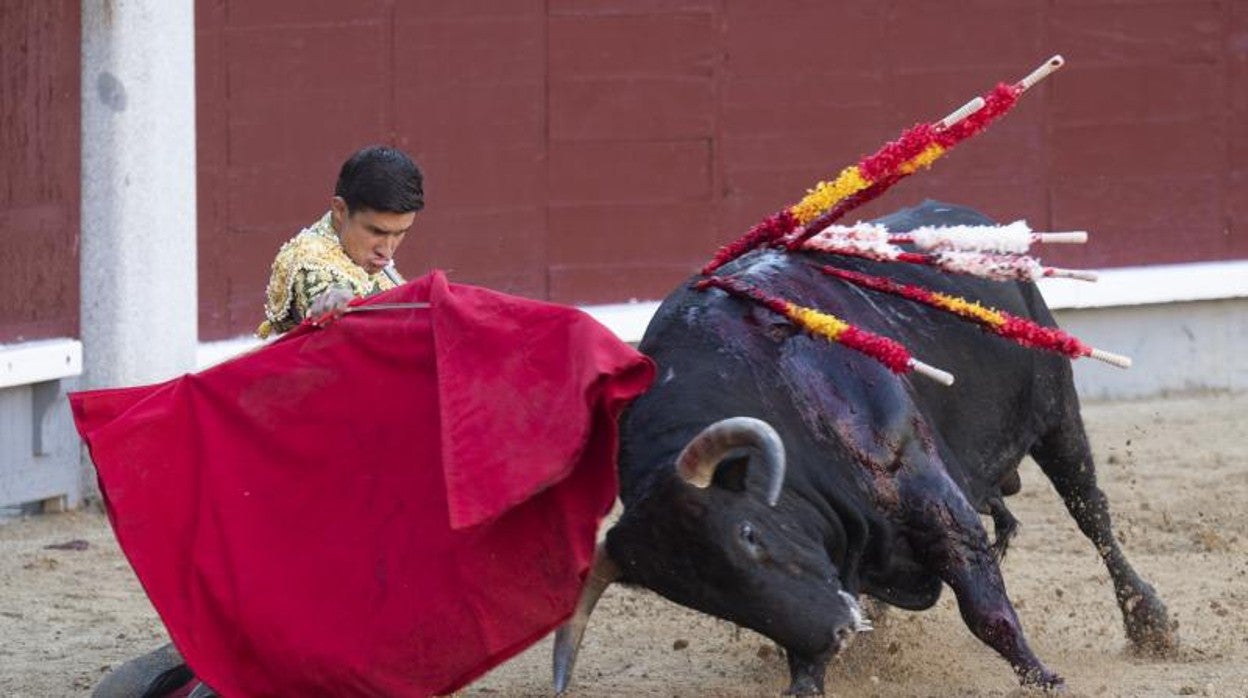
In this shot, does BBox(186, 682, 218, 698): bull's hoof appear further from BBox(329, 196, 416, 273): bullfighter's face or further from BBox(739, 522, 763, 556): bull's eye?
BBox(739, 522, 763, 556): bull's eye

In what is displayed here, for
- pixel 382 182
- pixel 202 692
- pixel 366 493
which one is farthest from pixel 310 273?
pixel 202 692

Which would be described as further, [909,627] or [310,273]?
[909,627]

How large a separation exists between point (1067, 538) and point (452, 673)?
265 centimetres

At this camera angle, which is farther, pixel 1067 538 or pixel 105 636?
pixel 1067 538

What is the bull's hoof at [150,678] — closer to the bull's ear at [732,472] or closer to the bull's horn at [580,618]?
the bull's horn at [580,618]

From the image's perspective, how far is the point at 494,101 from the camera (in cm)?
718

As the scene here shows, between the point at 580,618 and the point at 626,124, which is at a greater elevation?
the point at 626,124

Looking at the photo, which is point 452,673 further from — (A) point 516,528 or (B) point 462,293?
(B) point 462,293

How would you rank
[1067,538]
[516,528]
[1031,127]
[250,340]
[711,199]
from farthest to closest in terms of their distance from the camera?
1. [1031,127]
2. [711,199]
3. [250,340]
4. [1067,538]
5. [516,528]

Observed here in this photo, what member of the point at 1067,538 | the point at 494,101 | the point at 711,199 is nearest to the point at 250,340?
the point at 494,101

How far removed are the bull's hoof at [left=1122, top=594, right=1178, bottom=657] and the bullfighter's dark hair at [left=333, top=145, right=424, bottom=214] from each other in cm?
184

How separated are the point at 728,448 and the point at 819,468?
0.44 metres

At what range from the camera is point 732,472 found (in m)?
3.81

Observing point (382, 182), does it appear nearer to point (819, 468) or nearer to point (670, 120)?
point (819, 468)
